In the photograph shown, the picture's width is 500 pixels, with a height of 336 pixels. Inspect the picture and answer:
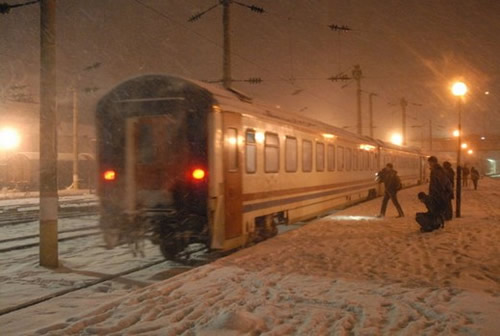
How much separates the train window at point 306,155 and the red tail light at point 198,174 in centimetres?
551

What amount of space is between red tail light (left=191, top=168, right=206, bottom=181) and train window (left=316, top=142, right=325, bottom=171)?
700 centimetres

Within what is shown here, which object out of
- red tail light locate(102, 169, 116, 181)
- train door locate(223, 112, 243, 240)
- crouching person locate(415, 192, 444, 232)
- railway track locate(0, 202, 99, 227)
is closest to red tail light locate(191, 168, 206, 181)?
train door locate(223, 112, 243, 240)

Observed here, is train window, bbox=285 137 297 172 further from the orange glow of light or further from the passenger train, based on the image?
the orange glow of light

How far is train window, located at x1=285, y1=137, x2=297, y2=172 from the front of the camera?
1282cm

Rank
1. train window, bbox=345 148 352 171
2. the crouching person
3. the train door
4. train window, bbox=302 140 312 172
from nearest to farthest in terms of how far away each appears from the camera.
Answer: the train door → the crouching person → train window, bbox=302 140 312 172 → train window, bbox=345 148 352 171

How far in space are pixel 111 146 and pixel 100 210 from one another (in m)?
1.23

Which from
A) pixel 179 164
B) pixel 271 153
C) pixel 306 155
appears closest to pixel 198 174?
pixel 179 164

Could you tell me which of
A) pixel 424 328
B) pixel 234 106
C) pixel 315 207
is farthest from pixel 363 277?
pixel 315 207

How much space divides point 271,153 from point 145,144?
3.24 metres

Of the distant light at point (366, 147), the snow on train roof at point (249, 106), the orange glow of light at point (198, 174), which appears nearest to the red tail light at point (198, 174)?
the orange glow of light at point (198, 174)

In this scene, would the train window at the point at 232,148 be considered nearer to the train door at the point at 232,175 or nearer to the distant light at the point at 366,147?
the train door at the point at 232,175

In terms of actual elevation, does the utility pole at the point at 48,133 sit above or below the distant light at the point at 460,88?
below

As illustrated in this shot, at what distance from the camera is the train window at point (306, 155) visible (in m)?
14.1

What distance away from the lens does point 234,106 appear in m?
9.91
